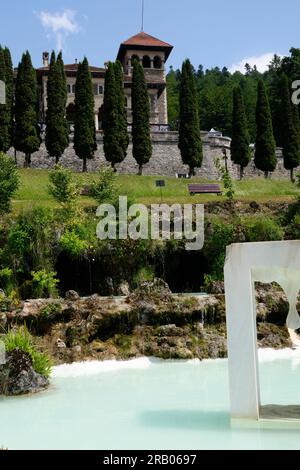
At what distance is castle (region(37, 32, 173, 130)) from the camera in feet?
183

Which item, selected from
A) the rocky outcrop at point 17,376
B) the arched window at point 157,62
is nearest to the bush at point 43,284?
the rocky outcrop at point 17,376

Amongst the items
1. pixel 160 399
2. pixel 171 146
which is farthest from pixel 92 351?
pixel 171 146

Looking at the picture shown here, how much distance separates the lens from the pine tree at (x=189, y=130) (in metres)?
40.8

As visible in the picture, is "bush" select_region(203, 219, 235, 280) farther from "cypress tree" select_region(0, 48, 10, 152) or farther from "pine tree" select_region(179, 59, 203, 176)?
"cypress tree" select_region(0, 48, 10, 152)

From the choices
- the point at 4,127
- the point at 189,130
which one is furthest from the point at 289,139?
the point at 4,127

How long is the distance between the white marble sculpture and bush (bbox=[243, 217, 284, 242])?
16.9 metres

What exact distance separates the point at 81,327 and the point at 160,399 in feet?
20.1

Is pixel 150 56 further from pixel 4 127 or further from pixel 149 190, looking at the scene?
pixel 149 190

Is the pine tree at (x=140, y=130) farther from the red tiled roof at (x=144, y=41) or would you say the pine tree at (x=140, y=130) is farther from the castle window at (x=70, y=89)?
the red tiled roof at (x=144, y=41)

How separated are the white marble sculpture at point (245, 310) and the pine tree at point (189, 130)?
3308cm

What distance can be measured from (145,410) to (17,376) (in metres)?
3.06

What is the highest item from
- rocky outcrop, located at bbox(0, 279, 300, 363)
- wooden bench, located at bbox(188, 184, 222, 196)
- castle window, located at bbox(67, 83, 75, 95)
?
castle window, located at bbox(67, 83, 75, 95)

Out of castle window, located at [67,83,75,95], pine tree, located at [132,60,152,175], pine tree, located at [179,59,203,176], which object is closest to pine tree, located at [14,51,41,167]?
pine tree, located at [132,60,152,175]

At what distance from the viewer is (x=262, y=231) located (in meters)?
25.1
